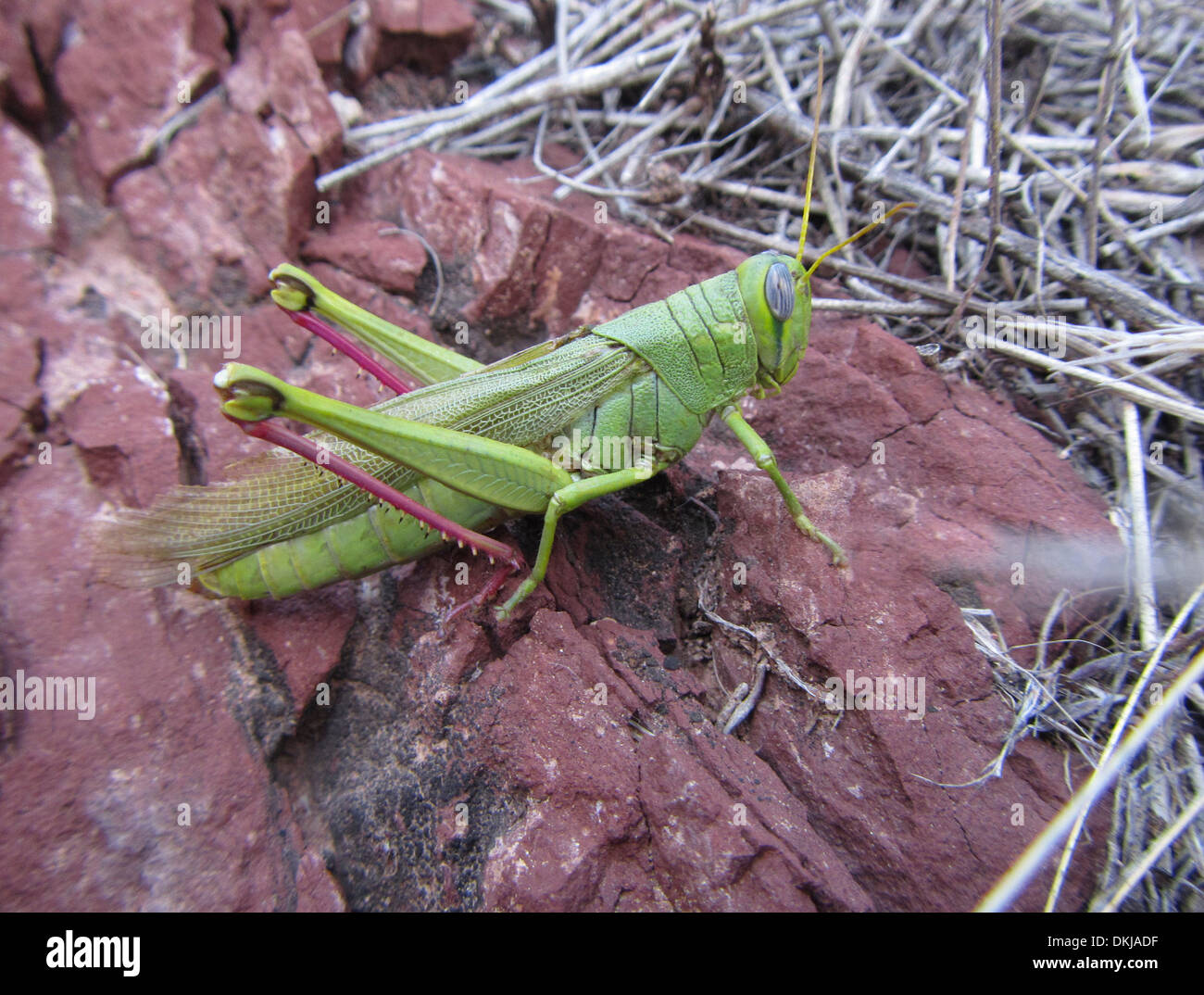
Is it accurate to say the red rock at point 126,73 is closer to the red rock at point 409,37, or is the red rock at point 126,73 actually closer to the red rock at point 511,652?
the red rock at point 511,652

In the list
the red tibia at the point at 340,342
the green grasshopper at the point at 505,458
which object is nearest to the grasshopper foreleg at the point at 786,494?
the green grasshopper at the point at 505,458

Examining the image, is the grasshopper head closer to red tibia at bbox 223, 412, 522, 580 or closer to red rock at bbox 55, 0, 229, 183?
red tibia at bbox 223, 412, 522, 580

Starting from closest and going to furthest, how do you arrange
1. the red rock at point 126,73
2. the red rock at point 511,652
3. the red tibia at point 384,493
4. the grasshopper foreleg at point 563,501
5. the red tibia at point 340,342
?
the red rock at point 511,652 < the red tibia at point 384,493 < the grasshopper foreleg at point 563,501 < the red tibia at point 340,342 < the red rock at point 126,73

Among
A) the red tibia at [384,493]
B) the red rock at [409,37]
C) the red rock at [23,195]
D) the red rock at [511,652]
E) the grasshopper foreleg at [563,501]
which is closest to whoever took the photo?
the red rock at [511,652]

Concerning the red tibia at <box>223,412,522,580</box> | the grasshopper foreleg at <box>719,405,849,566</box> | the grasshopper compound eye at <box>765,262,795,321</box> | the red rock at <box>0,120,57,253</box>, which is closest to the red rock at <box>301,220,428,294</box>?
the red rock at <box>0,120,57,253</box>

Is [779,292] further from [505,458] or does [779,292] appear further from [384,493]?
[384,493]

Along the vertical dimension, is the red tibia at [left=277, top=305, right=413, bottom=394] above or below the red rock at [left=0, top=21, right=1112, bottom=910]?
above

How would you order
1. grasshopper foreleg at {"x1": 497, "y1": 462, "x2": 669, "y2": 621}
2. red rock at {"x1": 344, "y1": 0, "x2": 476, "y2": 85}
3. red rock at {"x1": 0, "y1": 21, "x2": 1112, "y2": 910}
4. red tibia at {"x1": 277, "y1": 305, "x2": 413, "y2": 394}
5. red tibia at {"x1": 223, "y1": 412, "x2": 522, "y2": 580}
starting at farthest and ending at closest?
red rock at {"x1": 344, "y1": 0, "x2": 476, "y2": 85} < red tibia at {"x1": 277, "y1": 305, "x2": 413, "y2": 394} < grasshopper foreleg at {"x1": 497, "y1": 462, "x2": 669, "y2": 621} < red tibia at {"x1": 223, "y1": 412, "x2": 522, "y2": 580} < red rock at {"x1": 0, "y1": 21, "x2": 1112, "y2": 910}
